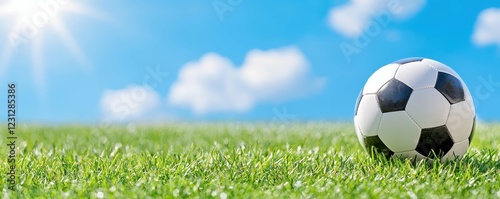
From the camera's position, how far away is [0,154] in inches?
232

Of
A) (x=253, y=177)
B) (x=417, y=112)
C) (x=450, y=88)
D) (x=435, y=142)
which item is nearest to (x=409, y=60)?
(x=450, y=88)

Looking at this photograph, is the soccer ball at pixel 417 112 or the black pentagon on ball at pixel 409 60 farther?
the black pentagon on ball at pixel 409 60

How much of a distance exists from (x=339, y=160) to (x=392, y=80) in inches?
30.8

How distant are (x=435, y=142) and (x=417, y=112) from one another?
0.30m

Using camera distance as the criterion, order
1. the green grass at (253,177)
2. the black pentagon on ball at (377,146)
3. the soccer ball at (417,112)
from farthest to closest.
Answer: the black pentagon on ball at (377,146), the soccer ball at (417,112), the green grass at (253,177)

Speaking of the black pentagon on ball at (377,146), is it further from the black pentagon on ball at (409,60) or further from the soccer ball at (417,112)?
the black pentagon on ball at (409,60)

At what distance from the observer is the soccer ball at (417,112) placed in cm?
435

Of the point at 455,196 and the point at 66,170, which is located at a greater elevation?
the point at 66,170

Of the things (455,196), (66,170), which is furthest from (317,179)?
(66,170)

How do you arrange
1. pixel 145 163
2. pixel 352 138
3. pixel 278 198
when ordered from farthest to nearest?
pixel 352 138 < pixel 145 163 < pixel 278 198

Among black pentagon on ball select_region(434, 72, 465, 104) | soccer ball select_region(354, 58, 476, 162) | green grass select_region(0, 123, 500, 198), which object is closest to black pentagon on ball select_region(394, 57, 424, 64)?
soccer ball select_region(354, 58, 476, 162)

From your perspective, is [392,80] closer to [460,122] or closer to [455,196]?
[460,122]

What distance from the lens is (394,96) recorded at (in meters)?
4.37

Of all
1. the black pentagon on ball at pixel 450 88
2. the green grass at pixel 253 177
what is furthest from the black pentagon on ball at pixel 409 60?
the green grass at pixel 253 177
